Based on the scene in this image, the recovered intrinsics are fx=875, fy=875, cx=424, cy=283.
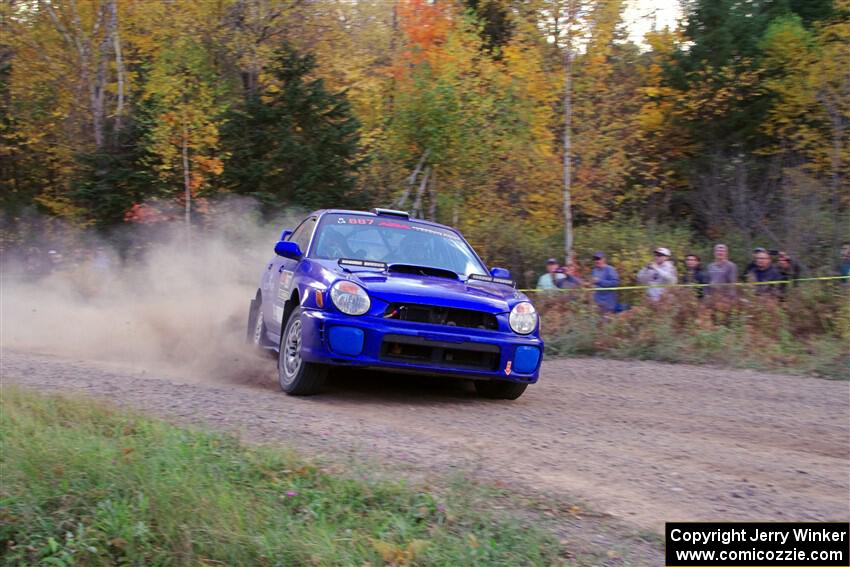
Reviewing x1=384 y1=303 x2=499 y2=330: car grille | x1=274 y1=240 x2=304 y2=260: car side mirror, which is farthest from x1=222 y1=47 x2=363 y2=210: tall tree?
x1=384 y1=303 x2=499 y2=330: car grille

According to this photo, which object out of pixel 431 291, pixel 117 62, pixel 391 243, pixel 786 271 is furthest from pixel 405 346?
pixel 117 62

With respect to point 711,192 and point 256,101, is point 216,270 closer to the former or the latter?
point 256,101

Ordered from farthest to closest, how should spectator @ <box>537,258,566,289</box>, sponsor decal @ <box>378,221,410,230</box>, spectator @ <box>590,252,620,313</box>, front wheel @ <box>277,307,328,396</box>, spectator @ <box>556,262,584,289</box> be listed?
spectator @ <box>537,258,566,289</box> → spectator @ <box>556,262,584,289</box> → spectator @ <box>590,252,620,313</box> → sponsor decal @ <box>378,221,410,230</box> → front wheel @ <box>277,307,328,396</box>

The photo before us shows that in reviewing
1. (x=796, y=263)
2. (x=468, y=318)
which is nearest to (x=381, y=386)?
(x=468, y=318)

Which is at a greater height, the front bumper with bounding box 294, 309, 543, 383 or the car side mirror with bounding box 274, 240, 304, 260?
the car side mirror with bounding box 274, 240, 304, 260

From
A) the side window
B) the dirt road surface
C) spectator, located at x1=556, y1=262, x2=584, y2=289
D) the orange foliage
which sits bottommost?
the dirt road surface

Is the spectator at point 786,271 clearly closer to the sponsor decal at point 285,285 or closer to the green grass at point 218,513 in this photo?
the sponsor decal at point 285,285

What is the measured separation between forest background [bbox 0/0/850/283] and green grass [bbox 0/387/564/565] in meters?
12.8

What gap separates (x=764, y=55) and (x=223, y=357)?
1992 centimetres

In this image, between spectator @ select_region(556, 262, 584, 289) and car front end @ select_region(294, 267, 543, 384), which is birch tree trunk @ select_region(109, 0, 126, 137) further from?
car front end @ select_region(294, 267, 543, 384)

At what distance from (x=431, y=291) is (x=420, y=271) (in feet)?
2.07

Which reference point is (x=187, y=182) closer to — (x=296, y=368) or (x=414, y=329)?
(x=296, y=368)

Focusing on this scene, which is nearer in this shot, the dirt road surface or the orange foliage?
the dirt road surface

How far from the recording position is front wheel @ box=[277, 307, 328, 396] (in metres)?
7.45
